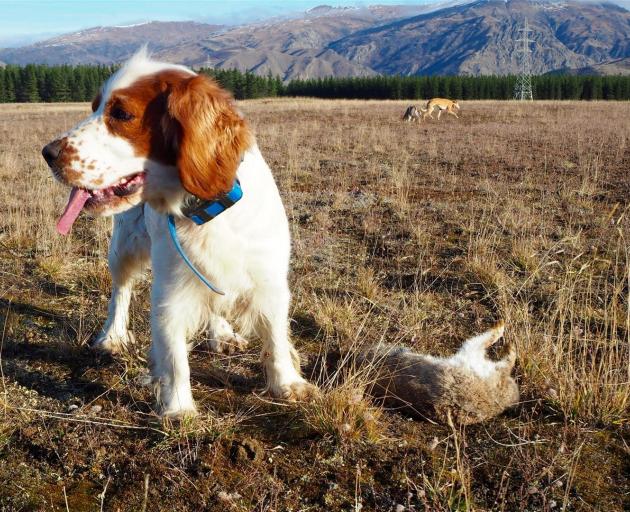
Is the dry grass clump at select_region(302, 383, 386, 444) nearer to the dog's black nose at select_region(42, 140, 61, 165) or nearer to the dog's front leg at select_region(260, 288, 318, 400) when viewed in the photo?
the dog's front leg at select_region(260, 288, 318, 400)

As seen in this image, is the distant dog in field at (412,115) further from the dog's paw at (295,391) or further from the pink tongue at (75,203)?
the pink tongue at (75,203)

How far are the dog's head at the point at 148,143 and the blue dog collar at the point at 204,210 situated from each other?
7cm

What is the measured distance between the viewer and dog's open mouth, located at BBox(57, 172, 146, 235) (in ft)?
7.59

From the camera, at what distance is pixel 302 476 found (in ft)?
7.59

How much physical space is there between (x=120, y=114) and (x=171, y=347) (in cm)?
104

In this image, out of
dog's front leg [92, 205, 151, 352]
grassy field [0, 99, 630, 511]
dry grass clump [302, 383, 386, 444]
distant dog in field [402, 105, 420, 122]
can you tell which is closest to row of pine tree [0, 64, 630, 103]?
distant dog in field [402, 105, 420, 122]

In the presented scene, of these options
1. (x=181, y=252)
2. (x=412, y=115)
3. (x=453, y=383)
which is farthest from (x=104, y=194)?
(x=412, y=115)

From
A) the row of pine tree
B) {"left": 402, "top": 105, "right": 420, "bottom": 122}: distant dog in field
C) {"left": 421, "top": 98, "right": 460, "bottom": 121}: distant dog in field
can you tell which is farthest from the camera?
the row of pine tree

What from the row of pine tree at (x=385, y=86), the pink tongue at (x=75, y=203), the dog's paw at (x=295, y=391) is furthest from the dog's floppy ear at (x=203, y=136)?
the row of pine tree at (x=385, y=86)

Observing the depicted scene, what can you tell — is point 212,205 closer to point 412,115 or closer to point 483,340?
point 483,340

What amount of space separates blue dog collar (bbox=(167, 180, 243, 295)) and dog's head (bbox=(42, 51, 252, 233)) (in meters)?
0.07

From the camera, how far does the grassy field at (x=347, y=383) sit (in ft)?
7.29

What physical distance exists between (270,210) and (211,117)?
A: 19.5 inches

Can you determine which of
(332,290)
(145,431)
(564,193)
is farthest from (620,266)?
(145,431)
